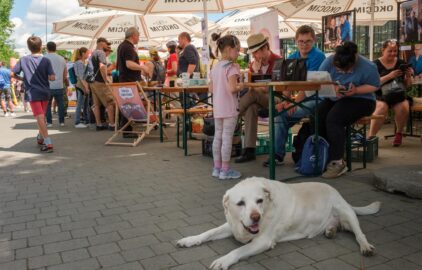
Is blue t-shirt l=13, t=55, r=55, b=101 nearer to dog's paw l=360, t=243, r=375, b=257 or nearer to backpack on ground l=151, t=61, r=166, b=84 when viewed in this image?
backpack on ground l=151, t=61, r=166, b=84

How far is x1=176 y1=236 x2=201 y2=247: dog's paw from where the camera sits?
10.6 ft

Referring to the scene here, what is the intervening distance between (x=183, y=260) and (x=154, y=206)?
53.6 inches

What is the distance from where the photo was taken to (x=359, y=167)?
18.9 ft

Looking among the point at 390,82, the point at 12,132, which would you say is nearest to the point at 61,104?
the point at 12,132

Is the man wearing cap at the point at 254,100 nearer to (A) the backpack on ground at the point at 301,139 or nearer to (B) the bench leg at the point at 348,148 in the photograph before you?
(A) the backpack on ground at the point at 301,139

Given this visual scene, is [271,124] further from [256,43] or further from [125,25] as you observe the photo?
[125,25]

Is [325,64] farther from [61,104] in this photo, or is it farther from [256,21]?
[61,104]

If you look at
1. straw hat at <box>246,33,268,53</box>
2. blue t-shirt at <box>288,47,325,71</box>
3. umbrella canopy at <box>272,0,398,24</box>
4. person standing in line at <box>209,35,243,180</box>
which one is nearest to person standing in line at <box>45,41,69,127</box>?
umbrella canopy at <box>272,0,398,24</box>

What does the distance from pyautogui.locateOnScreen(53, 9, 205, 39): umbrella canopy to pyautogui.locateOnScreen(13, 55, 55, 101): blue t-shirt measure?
6029mm

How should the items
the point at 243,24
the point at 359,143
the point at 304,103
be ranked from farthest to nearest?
the point at 243,24, the point at 359,143, the point at 304,103

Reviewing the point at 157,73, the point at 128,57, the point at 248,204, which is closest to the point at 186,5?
the point at 128,57

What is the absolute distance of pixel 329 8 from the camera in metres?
10.3

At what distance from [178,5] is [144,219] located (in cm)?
586

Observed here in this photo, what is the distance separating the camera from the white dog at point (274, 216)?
2932mm
